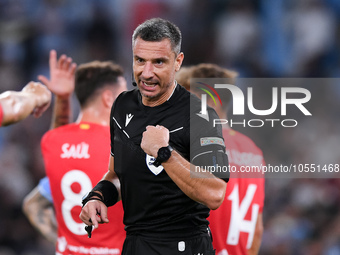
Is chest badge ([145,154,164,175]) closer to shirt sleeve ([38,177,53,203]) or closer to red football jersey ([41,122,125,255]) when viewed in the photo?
red football jersey ([41,122,125,255])

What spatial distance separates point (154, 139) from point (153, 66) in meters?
0.47

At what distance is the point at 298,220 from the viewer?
7.65 metres

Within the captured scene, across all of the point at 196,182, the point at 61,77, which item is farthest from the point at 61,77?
the point at 196,182

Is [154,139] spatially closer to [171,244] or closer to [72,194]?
[171,244]

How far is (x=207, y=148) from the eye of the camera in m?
3.33

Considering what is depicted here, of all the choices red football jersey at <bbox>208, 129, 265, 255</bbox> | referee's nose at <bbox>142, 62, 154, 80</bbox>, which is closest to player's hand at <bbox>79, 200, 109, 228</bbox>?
referee's nose at <bbox>142, 62, 154, 80</bbox>

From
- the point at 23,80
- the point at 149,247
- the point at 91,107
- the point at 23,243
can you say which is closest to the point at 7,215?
the point at 23,243

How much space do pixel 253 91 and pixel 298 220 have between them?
247 cm

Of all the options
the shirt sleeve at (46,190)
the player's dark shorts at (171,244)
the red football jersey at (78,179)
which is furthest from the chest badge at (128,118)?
the shirt sleeve at (46,190)

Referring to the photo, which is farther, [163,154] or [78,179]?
[78,179]

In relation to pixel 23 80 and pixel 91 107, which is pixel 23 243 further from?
pixel 91 107

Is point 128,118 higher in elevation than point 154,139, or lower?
higher

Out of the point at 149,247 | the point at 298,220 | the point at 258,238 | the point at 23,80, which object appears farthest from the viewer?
the point at 23,80

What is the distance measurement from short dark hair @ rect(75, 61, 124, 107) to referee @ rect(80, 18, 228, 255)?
135cm
